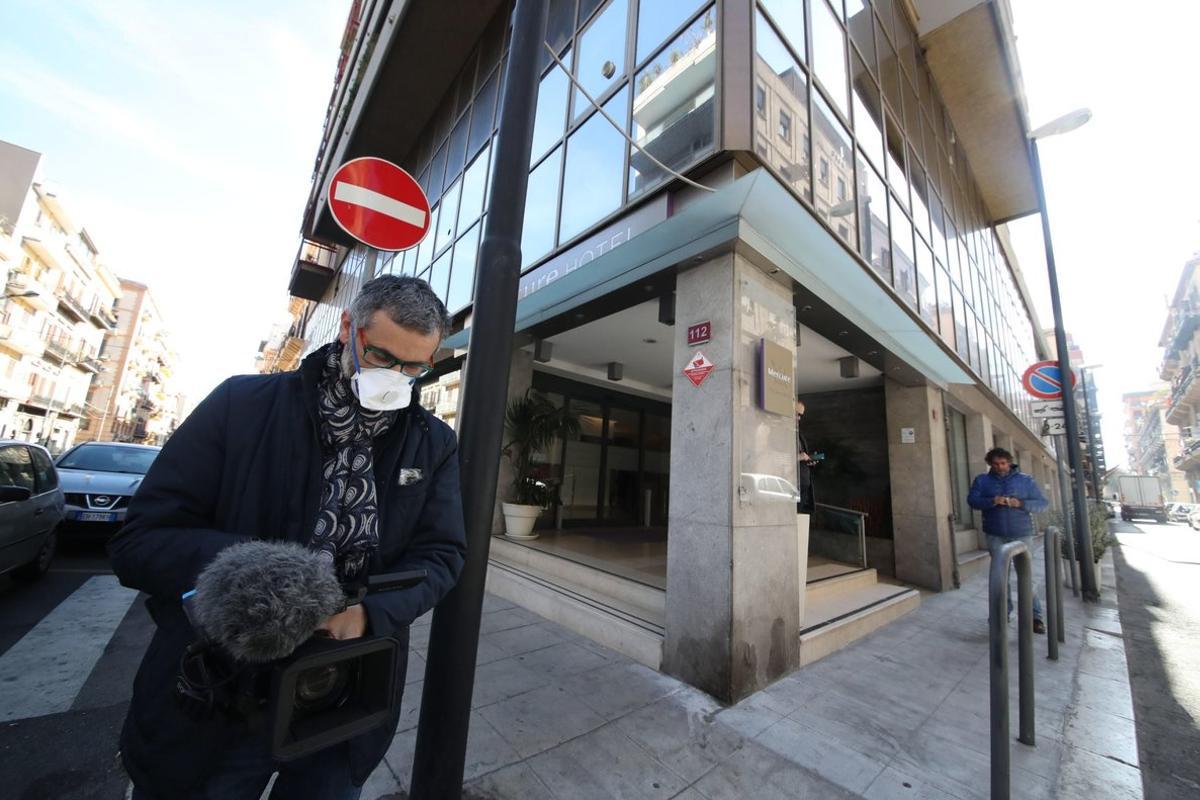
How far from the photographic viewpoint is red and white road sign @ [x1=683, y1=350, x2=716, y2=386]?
371cm

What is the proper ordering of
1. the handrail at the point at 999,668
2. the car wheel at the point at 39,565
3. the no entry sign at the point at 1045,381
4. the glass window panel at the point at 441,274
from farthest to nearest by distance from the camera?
1. the glass window panel at the point at 441,274
2. the no entry sign at the point at 1045,381
3. the car wheel at the point at 39,565
4. the handrail at the point at 999,668

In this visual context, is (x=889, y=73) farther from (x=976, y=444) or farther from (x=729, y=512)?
(x=729, y=512)

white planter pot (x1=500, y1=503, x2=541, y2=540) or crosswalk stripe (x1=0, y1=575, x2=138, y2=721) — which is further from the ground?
white planter pot (x1=500, y1=503, x2=541, y2=540)

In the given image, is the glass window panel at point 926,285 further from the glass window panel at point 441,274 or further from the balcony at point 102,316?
the balcony at point 102,316

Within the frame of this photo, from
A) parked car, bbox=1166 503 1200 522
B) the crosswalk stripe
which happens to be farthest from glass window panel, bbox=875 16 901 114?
parked car, bbox=1166 503 1200 522

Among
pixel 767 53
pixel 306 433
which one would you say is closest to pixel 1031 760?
pixel 306 433

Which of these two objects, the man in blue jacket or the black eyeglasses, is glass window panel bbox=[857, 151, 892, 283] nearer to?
the man in blue jacket

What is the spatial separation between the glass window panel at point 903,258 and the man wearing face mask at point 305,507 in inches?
296

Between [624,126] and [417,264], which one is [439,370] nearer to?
[417,264]

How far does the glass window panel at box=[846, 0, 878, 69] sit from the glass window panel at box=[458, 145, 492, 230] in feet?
19.5

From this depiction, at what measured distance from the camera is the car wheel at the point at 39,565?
4559 mm

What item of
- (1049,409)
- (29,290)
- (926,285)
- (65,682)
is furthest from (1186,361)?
(29,290)

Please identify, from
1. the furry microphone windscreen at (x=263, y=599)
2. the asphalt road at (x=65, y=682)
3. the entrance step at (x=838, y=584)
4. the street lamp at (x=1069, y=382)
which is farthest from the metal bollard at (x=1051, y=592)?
the asphalt road at (x=65, y=682)

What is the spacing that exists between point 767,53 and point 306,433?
17.9ft
